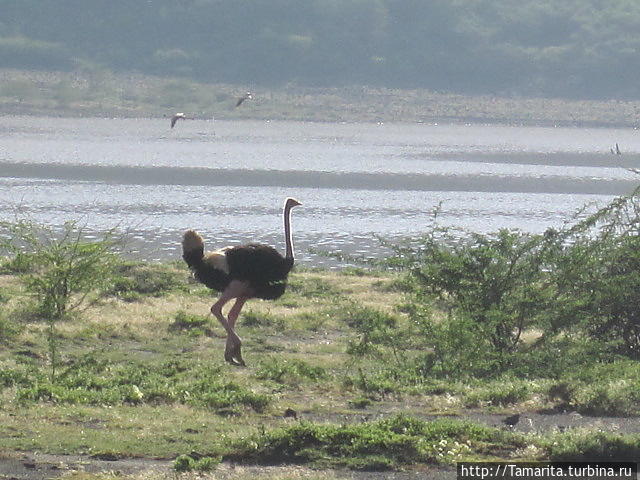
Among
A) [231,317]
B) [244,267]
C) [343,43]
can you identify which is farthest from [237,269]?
[343,43]

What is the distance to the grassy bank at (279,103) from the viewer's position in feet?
334

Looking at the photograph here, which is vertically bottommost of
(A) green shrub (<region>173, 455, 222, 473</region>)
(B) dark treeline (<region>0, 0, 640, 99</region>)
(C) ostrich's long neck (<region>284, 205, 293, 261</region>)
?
(A) green shrub (<region>173, 455, 222, 473</region>)

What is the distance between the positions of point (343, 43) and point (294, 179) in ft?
234

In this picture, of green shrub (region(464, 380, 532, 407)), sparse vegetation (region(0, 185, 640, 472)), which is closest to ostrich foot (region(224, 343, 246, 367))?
sparse vegetation (region(0, 185, 640, 472))

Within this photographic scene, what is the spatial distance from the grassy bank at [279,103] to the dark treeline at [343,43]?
2.39m

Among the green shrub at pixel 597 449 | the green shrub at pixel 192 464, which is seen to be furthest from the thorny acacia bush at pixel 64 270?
the green shrub at pixel 597 449

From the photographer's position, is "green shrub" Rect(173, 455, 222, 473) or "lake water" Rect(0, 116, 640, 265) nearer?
"green shrub" Rect(173, 455, 222, 473)

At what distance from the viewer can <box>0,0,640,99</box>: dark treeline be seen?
123 m

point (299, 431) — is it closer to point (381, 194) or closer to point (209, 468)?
point (209, 468)

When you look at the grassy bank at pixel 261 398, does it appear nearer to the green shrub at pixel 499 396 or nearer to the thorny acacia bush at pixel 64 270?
the green shrub at pixel 499 396

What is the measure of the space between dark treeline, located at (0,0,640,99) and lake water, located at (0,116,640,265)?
16.5 meters

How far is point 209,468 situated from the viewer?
8.12 meters

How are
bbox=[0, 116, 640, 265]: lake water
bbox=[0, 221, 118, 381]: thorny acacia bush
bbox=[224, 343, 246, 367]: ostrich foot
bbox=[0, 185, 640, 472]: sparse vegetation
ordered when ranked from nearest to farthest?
bbox=[0, 185, 640, 472]: sparse vegetation, bbox=[224, 343, 246, 367]: ostrich foot, bbox=[0, 221, 118, 381]: thorny acacia bush, bbox=[0, 116, 640, 265]: lake water

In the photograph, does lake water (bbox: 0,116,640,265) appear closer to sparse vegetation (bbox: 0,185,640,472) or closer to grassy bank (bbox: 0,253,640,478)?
sparse vegetation (bbox: 0,185,640,472)
